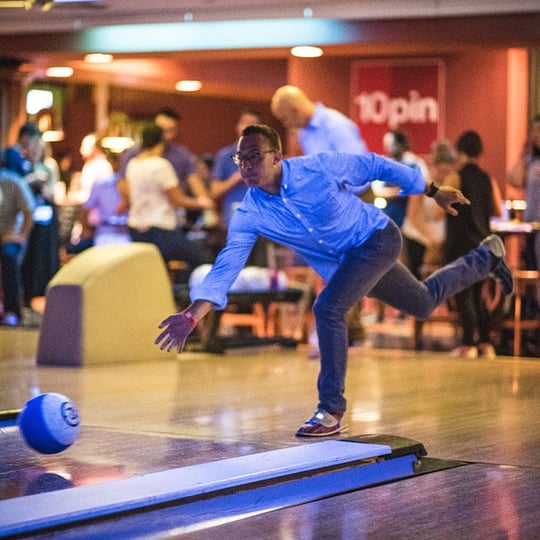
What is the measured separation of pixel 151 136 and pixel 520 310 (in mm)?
3422

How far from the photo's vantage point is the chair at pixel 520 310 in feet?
33.2

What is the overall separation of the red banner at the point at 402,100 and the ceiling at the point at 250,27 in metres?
2.56

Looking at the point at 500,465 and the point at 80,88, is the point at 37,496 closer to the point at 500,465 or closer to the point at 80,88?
the point at 500,465

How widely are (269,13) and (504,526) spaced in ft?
27.7

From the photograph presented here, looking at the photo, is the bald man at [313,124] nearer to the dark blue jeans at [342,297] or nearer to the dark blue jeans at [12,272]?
the dark blue jeans at [342,297]

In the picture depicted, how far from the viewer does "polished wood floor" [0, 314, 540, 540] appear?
4.07m

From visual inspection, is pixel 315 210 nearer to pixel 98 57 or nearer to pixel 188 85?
pixel 98 57

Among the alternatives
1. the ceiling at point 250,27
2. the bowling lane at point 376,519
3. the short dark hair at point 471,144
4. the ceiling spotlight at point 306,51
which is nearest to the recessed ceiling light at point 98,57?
the ceiling at point 250,27

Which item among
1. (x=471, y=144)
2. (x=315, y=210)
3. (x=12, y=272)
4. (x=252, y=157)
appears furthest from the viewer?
(x=12, y=272)

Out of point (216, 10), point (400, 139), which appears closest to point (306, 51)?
point (216, 10)

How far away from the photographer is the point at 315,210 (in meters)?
5.56

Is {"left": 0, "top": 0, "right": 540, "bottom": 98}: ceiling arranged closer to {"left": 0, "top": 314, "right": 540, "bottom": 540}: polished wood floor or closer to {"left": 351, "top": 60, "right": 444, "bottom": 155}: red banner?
{"left": 351, "top": 60, "right": 444, "bottom": 155}: red banner

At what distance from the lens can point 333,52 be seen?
40.0 ft

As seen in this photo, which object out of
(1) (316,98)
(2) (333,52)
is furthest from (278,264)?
(1) (316,98)
